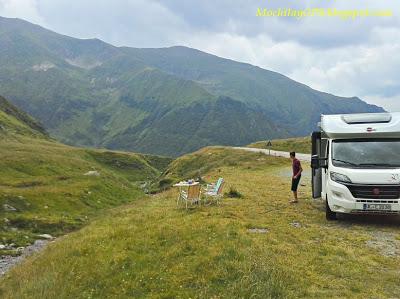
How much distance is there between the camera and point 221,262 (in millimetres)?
12648

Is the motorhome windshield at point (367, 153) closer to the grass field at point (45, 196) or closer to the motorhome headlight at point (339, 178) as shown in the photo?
the motorhome headlight at point (339, 178)

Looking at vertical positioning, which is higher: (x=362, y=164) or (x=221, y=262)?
(x=362, y=164)

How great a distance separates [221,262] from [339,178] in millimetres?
7380

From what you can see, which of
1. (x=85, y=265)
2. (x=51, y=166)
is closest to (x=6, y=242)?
(x=85, y=265)

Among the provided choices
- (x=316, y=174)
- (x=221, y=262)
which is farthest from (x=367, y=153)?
(x=221, y=262)

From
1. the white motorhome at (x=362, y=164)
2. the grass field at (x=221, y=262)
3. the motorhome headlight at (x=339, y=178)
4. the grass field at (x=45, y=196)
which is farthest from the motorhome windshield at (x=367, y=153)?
the grass field at (x=45, y=196)

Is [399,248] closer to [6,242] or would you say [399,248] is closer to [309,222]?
[309,222]

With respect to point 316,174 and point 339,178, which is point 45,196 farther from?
point 339,178

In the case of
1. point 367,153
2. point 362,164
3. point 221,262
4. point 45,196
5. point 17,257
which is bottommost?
point 17,257

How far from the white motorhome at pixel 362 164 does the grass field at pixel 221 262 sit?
1131 millimetres

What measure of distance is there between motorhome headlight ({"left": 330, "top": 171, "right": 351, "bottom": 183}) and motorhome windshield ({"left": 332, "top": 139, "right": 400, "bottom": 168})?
581 millimetres

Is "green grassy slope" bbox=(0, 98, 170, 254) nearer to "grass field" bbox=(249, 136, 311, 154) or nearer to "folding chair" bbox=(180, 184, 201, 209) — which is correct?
"folding chair" bbox=(180, 184, 201, 209)

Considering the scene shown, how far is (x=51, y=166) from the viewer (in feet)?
212

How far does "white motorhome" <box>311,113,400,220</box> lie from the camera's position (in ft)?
55.0
